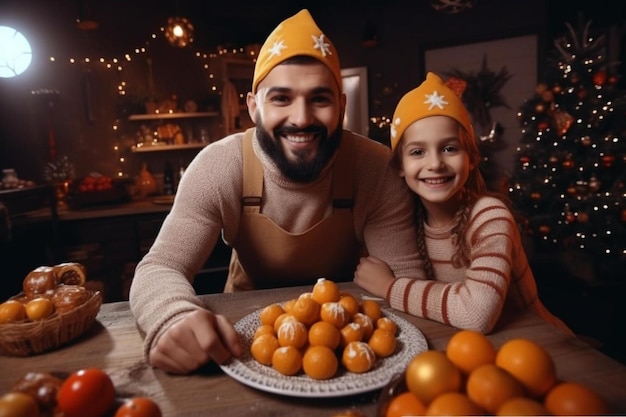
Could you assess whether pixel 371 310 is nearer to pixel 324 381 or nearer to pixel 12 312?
pixel 324 381

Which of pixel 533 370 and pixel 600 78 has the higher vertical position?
pixel 600 78

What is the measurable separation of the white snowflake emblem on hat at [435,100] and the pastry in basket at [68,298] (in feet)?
3.96

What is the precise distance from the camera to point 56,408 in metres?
0.80

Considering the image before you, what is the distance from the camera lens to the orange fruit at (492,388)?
636mm

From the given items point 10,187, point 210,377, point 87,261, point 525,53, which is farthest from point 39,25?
point 525,53

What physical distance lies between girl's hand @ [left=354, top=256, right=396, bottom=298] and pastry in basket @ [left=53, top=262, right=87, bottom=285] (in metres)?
0.90

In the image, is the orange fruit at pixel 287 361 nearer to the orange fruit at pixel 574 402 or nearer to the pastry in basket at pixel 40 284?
the orange fruit at pixel 574 402

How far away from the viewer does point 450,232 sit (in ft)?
5.13

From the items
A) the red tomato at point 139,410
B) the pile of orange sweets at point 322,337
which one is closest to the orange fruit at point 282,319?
the pile of orange sweets at point 322,337

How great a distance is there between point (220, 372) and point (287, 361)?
0.62 feet

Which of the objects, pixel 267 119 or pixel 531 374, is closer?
pixel 531 374

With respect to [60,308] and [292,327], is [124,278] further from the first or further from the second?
[292,327]

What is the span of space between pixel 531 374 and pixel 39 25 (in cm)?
531

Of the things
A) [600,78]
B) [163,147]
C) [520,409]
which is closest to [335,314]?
[520,409]
